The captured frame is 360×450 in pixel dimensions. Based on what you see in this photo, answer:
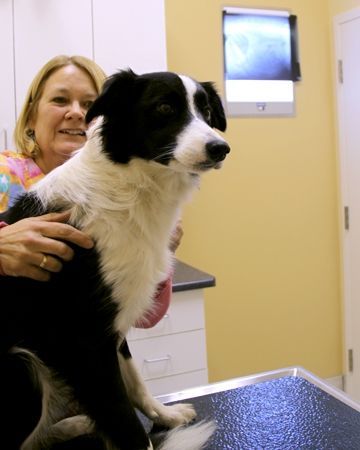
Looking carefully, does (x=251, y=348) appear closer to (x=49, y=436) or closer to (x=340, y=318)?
(x=340, y=318)

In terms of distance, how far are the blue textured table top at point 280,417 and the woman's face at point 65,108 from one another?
81cm

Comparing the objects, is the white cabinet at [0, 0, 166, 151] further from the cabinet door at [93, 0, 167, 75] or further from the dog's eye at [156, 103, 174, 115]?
the dog's eye at [156, 103, 174, 115]

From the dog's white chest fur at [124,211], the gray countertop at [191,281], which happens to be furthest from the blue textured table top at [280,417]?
the gray countertop at [191,281]

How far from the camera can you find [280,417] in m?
1.10

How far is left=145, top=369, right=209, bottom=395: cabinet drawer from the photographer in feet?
6.46

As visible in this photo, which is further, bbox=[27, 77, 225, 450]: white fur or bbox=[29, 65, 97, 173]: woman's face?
bbox=[29, 65, 97, 173]: woman's face

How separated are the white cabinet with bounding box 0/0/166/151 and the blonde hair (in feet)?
1.94

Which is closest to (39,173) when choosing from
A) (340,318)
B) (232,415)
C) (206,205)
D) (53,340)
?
(53,340)

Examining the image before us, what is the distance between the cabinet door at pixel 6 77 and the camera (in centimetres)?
199

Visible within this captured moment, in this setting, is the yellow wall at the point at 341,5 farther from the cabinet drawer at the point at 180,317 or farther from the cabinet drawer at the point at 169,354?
the cabinet drawer at the point at 169,354

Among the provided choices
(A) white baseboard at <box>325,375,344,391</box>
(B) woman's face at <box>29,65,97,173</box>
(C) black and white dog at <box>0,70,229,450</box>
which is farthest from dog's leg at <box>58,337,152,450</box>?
(A) white baseboard at <box>325,375,344,391</box>

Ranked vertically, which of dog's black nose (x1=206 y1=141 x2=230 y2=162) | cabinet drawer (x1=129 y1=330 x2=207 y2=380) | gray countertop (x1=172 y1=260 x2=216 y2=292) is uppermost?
dog's black nose (x1=206 y1=141 x2=230 y2=162)

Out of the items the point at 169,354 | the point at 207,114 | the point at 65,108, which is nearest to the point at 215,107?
the point at 207,114

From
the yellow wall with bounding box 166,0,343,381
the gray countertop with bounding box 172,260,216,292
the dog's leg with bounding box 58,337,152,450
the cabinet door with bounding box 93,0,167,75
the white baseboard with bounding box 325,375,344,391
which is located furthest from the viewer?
the white baseboard with bounding box 325,375,344,391
